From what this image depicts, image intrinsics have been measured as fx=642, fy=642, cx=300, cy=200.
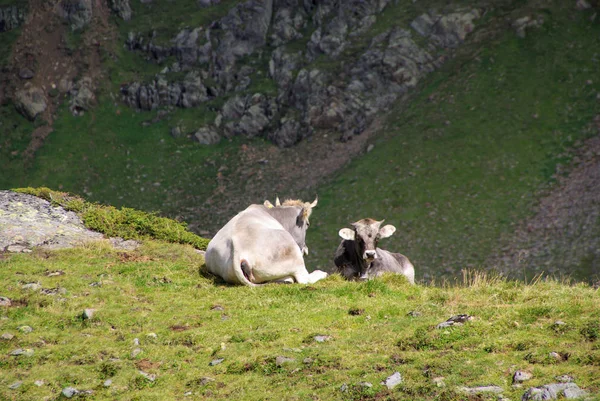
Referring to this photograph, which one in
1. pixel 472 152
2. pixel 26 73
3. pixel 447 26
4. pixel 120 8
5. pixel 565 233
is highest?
pixel 120 8

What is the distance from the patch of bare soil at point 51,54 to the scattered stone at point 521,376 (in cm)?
7514

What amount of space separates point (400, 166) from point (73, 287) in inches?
1834

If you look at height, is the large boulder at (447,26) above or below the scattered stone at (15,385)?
above

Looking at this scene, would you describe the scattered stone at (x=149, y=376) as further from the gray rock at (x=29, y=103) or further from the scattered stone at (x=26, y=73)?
the scattered stone at (x=26, y=73)

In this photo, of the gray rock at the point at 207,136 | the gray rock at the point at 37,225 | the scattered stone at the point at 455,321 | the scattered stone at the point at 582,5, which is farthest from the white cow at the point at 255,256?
the scattered stone at the point at 582,5

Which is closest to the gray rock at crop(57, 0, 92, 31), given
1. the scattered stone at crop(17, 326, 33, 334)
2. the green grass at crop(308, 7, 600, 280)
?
the green grass at crop(308, 7, 600, 280)

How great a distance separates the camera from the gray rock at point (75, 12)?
86250 mm

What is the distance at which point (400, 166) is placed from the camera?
59906 millimetres

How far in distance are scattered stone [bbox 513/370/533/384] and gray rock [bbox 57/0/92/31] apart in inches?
3437

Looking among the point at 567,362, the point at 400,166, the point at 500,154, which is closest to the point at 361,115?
the point at 400,166

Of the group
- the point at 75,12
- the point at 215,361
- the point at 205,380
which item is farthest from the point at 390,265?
the point at 75,12

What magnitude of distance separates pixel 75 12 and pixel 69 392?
85420 mm

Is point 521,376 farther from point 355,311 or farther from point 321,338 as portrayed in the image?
point 355,311

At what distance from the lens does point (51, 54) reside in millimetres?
82812
